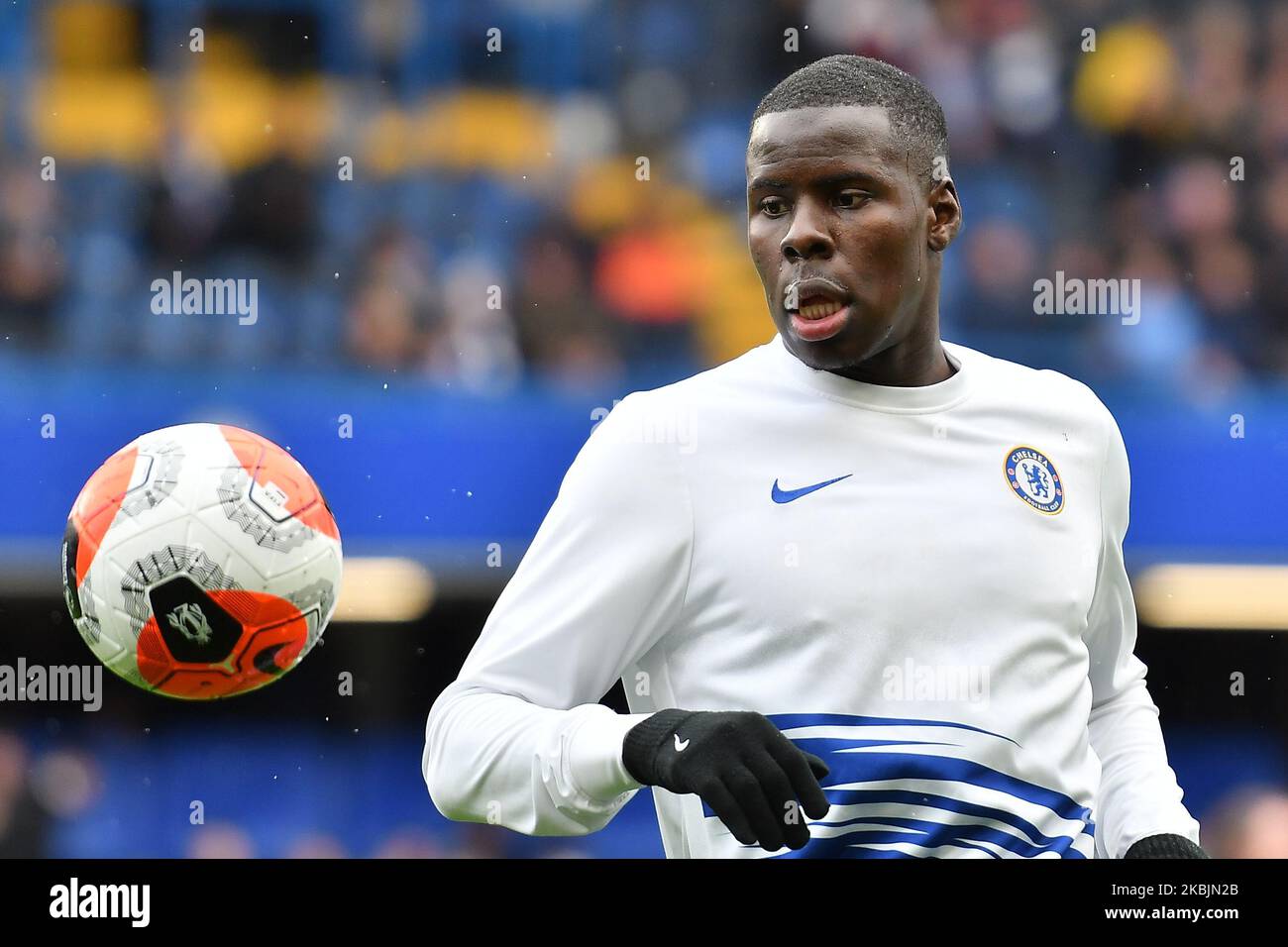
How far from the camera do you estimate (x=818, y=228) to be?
105 inches

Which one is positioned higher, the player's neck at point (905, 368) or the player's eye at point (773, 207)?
the player's eye at point (773, 207)

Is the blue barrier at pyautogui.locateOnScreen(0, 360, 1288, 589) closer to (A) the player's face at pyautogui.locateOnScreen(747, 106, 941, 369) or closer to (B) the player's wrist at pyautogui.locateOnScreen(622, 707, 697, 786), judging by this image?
(A) the player's face at pyautogui.locateOnScreen(747, 106, 941, 369)

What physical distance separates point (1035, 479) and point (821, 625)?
1.59 feet

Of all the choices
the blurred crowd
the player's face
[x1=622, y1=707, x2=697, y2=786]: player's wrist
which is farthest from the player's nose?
the blurred crowd

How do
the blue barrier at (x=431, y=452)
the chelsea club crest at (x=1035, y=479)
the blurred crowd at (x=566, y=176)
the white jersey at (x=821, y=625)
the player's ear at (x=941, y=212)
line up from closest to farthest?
the white jersey at (x=821, y=625) → the chelsea club crest at (x=1035, y=479) → the player's ear at (x=941, y=212) → the blue barrier at (x=431, y=452) → the blurred crowd at (x=566, y=176)

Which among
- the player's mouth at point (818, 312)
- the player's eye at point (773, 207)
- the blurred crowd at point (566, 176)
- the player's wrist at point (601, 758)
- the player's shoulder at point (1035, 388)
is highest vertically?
the blurred crowd at point (566, 176)

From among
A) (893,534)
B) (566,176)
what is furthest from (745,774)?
(566,176)

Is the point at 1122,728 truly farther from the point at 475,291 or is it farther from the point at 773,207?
the point at 475,291

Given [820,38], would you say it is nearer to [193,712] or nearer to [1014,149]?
[1014,149]

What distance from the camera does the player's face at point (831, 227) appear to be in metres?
2.69

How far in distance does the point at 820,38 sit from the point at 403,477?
9.60 feet

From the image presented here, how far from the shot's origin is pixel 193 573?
2.97 m

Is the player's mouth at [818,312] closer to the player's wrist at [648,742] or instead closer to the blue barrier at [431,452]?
the player's wrist at [648,742]

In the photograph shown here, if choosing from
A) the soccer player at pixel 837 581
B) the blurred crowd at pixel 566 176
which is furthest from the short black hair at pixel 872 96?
the blurred crowd at pixel 566 176
